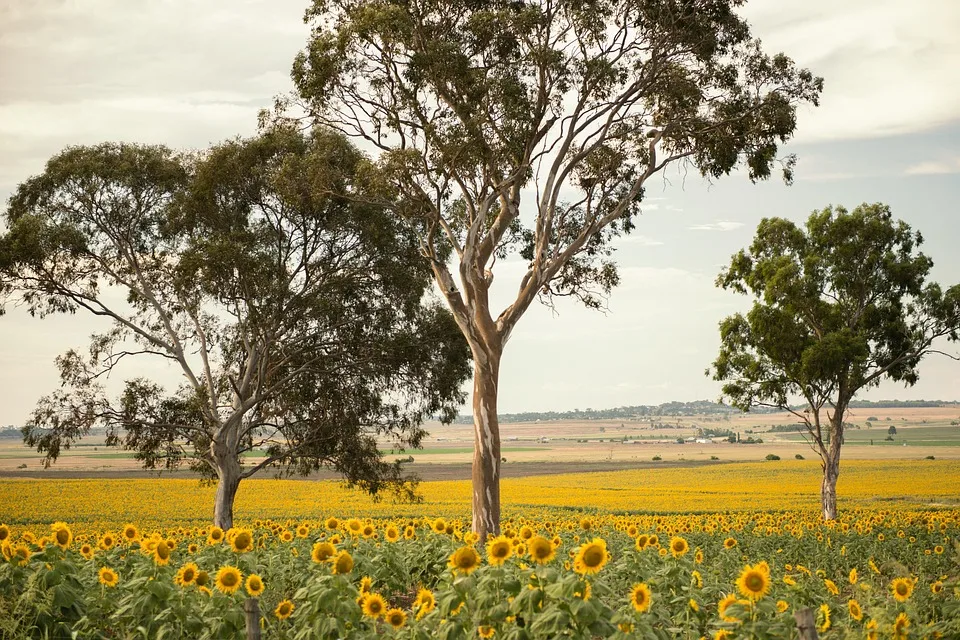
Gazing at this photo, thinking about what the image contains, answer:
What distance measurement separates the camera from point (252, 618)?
5.95 meters

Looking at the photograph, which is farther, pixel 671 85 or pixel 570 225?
pixel 570 225

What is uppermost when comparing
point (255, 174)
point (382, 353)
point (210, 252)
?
point (255, 174)

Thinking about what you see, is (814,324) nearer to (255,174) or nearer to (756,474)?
(255,174)

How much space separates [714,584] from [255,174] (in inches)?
775

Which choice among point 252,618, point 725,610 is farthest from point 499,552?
point 252,618

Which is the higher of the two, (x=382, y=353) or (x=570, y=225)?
(x=570, y=225)

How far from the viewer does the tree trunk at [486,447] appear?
18.2 metres

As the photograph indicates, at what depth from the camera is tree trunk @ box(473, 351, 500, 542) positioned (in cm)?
1823

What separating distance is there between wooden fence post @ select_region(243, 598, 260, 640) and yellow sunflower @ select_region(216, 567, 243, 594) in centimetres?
41

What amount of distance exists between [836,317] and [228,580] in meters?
27.4

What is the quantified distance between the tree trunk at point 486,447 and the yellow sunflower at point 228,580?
38.6 ft

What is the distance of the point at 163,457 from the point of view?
2523cm

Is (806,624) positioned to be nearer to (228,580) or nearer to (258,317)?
(228,580)

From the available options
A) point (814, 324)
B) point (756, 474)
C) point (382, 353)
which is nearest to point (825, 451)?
point (814, 324)
